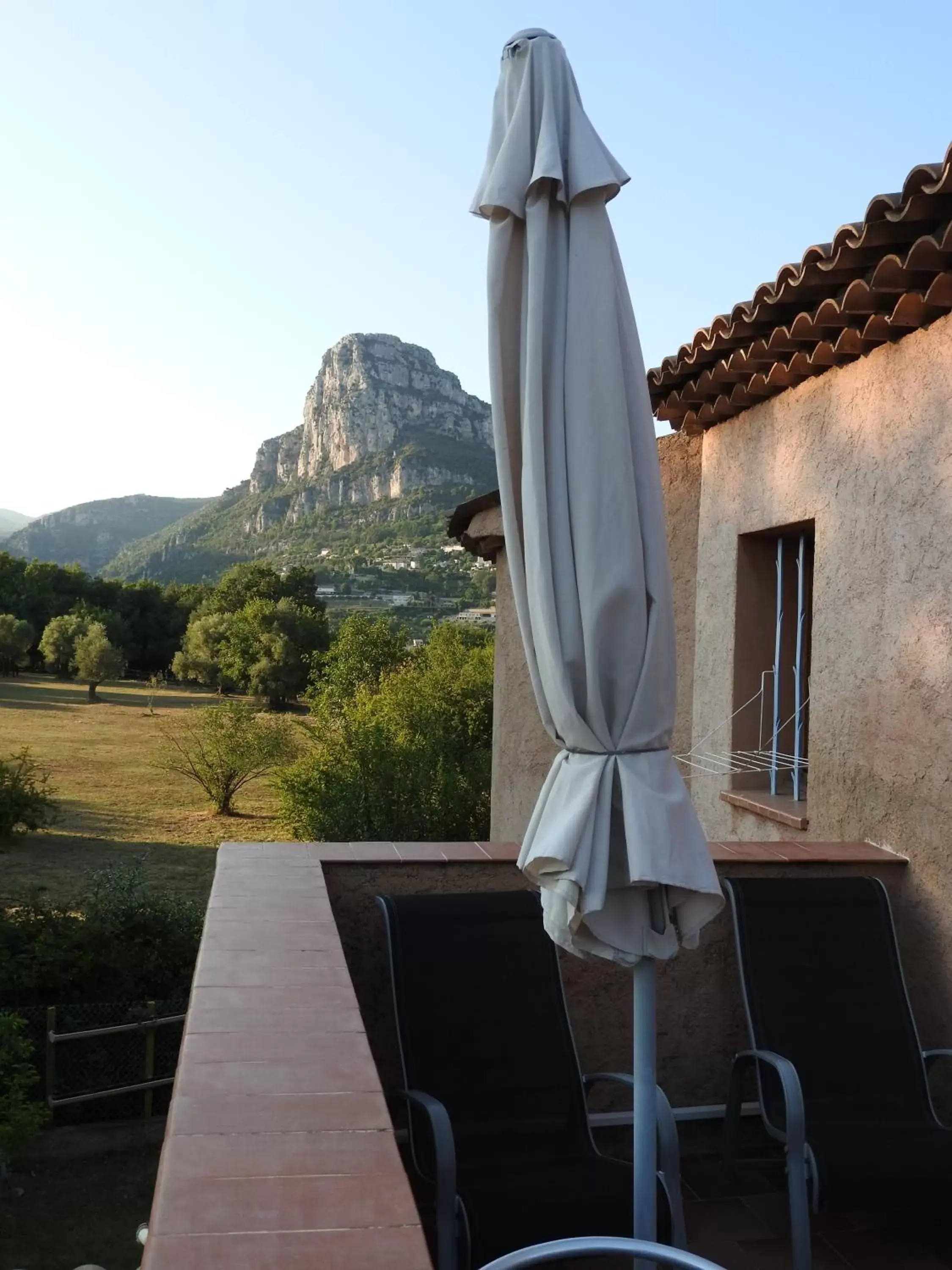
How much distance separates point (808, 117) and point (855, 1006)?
7116 millimetres

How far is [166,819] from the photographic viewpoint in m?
26.5

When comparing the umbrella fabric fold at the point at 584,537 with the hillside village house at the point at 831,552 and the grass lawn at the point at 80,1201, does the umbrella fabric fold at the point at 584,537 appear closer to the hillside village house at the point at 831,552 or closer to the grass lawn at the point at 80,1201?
the hillside village house at the point at 831,552

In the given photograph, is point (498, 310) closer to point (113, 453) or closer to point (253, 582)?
point (253, 582)

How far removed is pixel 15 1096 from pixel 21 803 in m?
16.8

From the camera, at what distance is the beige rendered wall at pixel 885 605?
329 centimetres

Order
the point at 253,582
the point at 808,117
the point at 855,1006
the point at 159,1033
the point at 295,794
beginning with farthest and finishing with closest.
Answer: the point at 253,582, the point at 295,794, the point at 159,1033, the point at 808,117, the point at 855,1006

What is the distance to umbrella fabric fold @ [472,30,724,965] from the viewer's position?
1828mm

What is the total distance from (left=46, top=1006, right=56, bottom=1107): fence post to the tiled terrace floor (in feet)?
22.3

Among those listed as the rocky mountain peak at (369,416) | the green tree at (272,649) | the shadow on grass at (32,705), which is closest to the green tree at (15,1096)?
the green tree at (272,649)

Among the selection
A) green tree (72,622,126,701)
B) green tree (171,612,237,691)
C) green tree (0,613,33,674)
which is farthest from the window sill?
green tree (0,613,33,674)

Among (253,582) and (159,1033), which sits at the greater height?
(253,582)

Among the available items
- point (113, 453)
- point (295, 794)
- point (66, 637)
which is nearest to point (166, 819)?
point (295, 794)

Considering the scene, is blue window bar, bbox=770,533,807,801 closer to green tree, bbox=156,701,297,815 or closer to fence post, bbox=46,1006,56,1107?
fence post, bbox=46,1006,56,1107

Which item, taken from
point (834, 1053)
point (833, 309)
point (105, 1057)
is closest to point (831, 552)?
point (833, 309)
